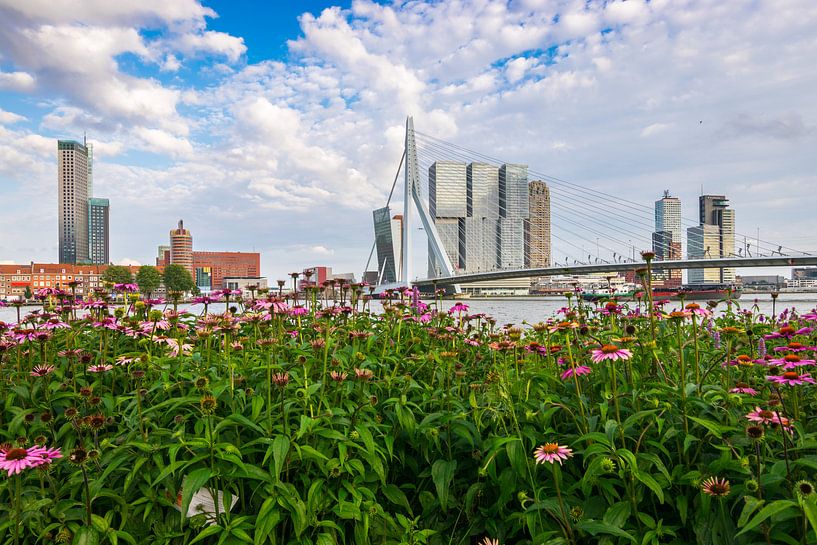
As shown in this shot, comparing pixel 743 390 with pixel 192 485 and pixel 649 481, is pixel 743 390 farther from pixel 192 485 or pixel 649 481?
pixel 192 485

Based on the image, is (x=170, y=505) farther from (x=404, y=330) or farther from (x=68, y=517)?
(x=404, y=330)

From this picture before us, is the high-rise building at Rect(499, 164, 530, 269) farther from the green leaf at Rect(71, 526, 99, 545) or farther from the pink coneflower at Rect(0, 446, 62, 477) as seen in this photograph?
the pink coneflower at Rect(0, 446, 62, 477)

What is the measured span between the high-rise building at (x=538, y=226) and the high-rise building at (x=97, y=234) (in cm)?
18123

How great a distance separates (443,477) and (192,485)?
955mm

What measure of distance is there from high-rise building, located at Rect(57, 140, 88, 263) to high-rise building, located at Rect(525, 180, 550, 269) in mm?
164937

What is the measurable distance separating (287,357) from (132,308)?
5.60 feet

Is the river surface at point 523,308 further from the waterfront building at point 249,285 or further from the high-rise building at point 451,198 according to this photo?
the high-rise building at point 451,198

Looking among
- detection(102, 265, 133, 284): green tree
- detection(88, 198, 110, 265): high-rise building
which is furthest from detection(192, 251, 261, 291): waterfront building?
detection(102, 265, 133, 284): green tree

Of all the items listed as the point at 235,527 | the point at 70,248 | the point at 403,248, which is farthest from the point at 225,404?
the point at 70,248

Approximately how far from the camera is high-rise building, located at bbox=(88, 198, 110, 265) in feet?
626

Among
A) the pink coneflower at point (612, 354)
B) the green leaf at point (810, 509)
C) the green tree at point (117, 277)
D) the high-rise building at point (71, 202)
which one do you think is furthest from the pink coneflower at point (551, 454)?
the high-rise building at point (71, 202)

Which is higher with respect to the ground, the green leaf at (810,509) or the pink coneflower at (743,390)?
the pink coneflower at (743,390)

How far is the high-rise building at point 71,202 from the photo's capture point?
17375cm

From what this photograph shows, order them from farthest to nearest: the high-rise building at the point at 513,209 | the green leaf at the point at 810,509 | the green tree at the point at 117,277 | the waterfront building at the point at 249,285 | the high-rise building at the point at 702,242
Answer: the high-rise building at the point at 513,209 → the high-rise building at the point at 702,242 → the green tree at the point at 117,277 → the waterfront building at the point at 249,285 → the green leaf at the point at 810,509
